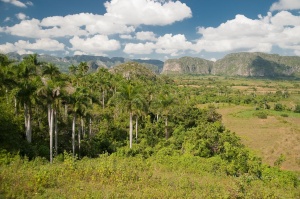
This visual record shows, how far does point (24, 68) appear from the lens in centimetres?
2988

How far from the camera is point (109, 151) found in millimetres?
31828

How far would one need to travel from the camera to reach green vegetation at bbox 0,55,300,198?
11656 millimetres

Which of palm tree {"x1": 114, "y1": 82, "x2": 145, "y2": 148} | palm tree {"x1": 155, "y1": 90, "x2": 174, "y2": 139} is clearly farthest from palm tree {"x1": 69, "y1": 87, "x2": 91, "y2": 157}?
palm tree {"x1": 155, "y1": 90, "x2": 174, "y2": 139}

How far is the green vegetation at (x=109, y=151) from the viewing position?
38.2 feet

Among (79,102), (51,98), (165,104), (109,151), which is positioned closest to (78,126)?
(109,151)

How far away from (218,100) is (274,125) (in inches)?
1744

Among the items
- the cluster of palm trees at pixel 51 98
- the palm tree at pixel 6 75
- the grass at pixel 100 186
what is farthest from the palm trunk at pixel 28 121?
the grass at pixel 100 186

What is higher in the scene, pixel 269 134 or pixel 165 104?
pixel 165 104

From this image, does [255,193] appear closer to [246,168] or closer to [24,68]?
[246,168]

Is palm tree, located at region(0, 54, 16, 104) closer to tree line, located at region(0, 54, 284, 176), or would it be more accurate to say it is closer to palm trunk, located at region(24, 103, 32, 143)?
tree line, located at region(0, 54, 284, 176)

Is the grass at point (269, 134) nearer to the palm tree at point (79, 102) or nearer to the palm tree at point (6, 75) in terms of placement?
the palm tree at point (79, 102)

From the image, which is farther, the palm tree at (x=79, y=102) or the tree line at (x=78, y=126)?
the palm tree at (x=79, y=102)

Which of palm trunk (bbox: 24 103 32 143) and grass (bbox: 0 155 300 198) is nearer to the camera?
grass (bbox: 0 155 300 198)

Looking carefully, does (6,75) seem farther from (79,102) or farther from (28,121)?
(79,102)
